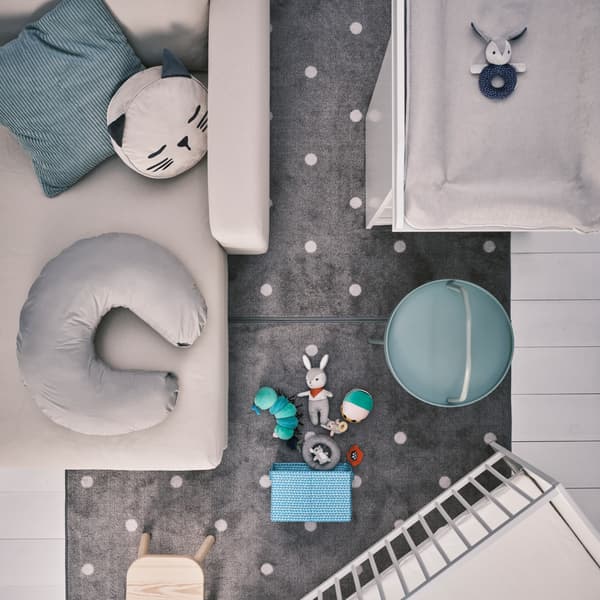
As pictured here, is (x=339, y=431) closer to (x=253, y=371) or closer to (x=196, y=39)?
(x=253, y=371)

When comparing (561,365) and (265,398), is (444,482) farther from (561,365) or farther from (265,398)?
(265,398)

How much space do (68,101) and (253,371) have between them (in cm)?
103

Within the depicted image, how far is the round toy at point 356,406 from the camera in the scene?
5.89ft

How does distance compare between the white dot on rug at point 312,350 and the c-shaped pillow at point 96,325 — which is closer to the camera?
the c-shaped pillow at point 96,325

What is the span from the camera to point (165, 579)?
164 centimetres

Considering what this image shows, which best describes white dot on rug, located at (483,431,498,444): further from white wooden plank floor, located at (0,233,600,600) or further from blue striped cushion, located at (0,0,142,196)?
blue striped cushion, located at (0,0,142,196)

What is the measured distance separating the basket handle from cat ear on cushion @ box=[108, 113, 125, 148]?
3.24 ft

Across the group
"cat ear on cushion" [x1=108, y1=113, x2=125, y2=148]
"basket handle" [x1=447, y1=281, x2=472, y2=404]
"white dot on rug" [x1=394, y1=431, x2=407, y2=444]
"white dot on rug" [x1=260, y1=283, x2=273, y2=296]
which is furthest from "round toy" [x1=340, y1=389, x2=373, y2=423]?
"cat ear on cushion" [x1=108, y1=113, x2=125, y2=148]

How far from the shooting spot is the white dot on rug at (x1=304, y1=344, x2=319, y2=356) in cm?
189

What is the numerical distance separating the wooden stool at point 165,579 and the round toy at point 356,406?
67 cm

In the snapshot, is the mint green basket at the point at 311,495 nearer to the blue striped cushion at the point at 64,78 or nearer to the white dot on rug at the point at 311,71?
the blue striped cushion at the point at 64,78

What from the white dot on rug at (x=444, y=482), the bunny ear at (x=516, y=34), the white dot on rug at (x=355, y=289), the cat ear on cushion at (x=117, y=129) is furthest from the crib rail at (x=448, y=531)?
the cat ear on cushion at (x=117, y=129)

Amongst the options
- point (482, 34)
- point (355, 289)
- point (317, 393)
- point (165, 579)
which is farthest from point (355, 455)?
point (482, 34)

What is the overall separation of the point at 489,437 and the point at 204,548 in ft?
3.51
